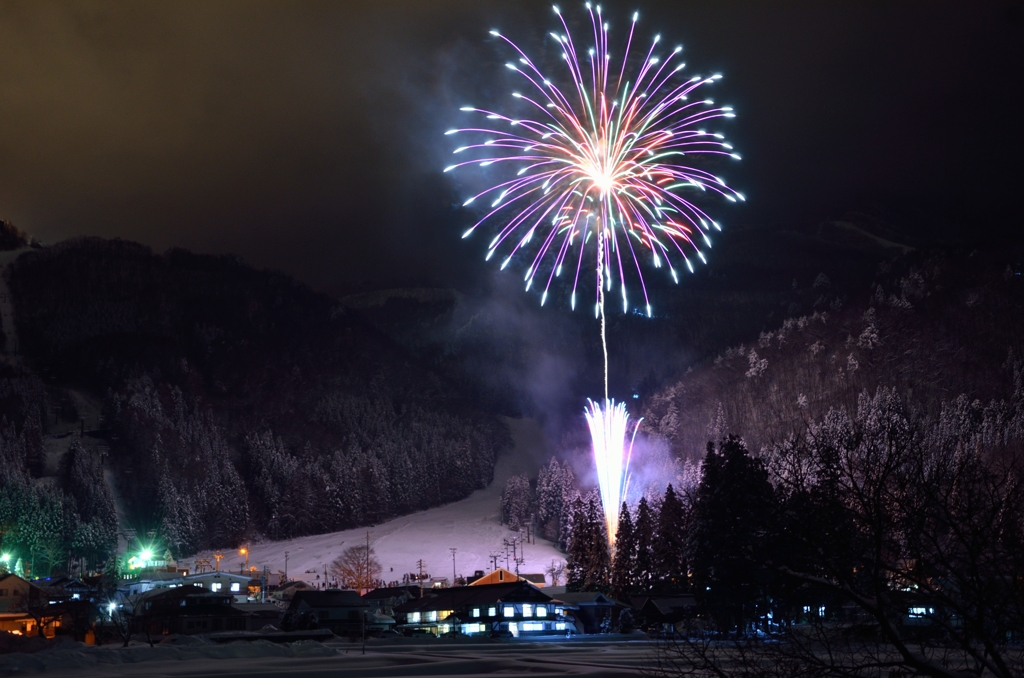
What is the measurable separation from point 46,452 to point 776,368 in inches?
4957

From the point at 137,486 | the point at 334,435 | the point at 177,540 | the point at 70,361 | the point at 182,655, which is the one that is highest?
the point at 70,361

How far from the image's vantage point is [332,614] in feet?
229

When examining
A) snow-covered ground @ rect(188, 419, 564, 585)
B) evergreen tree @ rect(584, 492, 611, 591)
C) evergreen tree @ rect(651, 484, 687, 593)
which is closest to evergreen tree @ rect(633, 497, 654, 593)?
evergreen tree @ rect(651, 484, 687, 593)

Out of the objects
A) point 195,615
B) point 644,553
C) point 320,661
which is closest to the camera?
point 320,661

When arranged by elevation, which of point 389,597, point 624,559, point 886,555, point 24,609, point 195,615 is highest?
point 624,559

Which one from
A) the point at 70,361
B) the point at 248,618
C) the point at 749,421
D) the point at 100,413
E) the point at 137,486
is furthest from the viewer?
the point at 70,361

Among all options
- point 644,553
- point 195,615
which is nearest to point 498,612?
point 644,553

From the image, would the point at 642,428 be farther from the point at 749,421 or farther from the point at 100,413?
the point at 100,413

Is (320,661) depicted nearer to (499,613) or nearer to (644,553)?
(499,613)

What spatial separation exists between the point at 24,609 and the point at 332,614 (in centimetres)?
2354

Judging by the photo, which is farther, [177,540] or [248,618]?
[177,540]

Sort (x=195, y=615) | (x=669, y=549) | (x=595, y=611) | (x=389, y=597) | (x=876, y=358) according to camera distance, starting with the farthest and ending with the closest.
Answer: (x=876, y=358)
(x=389, y=597)
(x=669, y=549)
(x=195, y=615)
(x=595, y=611)

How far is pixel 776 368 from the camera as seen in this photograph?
499ft

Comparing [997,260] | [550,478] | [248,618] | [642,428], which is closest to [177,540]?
[550,478]
